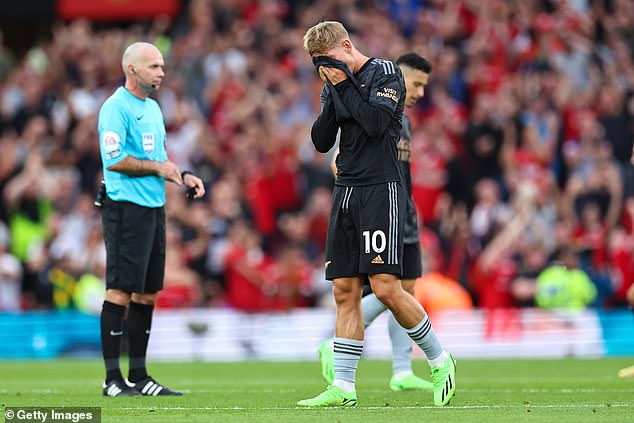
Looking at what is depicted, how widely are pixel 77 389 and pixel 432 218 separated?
8271mm

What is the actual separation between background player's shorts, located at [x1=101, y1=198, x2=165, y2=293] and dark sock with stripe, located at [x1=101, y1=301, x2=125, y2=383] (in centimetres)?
17

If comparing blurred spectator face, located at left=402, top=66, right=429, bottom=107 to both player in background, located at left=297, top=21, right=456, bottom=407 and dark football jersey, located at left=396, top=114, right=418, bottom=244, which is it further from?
player in background, located at left=297, top=21, right=456, bottom=407

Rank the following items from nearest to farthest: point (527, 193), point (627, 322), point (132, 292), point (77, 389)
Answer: point (132, 292) < point (77, 389) < point (627, 322) < point (527, 193)

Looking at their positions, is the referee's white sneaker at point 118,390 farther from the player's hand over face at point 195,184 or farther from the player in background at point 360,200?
the player in background at point 360,200

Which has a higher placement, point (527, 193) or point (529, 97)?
point (529, 97)

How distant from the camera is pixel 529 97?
18.0 m

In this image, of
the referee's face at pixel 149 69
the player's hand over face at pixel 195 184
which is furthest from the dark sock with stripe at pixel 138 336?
the referee's face at pixel 149 69

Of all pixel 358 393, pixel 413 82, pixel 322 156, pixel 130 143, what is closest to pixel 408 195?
pixel 413 82

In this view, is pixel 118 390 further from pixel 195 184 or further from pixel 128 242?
pixel 195 184

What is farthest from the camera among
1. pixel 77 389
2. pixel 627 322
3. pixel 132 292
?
pixel 627 322

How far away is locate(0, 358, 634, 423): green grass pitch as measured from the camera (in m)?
7.25

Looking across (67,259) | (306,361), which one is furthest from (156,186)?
(67,259)

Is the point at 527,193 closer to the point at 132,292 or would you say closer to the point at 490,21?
the point at 490,21

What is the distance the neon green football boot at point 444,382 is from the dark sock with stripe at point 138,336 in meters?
2.41
